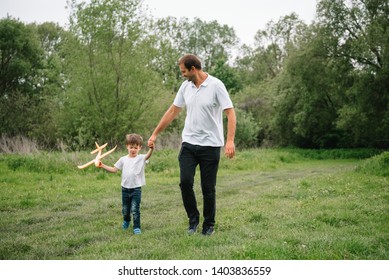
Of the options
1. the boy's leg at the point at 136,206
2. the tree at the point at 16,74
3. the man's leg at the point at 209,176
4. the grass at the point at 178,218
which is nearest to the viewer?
the grass at the point at 178,218

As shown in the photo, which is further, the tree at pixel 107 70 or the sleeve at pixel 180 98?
the tree at pixel 107 70

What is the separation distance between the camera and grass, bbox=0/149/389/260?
16.2ft

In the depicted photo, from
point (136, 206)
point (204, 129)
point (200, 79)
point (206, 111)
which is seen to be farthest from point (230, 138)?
point (136, 206)

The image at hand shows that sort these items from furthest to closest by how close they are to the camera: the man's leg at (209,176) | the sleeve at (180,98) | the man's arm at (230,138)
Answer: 1. the sleeve at (180,98)
2. the man's leg at (209,176)
3. the man's arm at (230,138)

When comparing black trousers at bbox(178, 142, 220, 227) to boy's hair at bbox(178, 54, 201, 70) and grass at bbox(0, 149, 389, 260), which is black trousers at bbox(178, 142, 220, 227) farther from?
boy's hair at bbox(178, 54, 201, 70)

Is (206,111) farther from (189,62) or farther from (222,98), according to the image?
(189,62)

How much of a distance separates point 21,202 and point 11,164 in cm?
513

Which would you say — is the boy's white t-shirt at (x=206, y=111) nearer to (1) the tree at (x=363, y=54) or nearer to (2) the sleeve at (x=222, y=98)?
(2) the sleeve at (x=222, y=98)

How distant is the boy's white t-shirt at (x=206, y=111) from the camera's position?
5.79m

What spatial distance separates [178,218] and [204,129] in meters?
2.31

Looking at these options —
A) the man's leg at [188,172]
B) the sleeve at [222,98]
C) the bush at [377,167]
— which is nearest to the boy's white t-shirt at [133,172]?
the man's leg at [188,172]

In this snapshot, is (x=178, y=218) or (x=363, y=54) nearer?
(x=178, y=218)

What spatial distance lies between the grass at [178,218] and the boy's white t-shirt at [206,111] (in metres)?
1.40

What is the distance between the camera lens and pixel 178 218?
7410 millimetres
